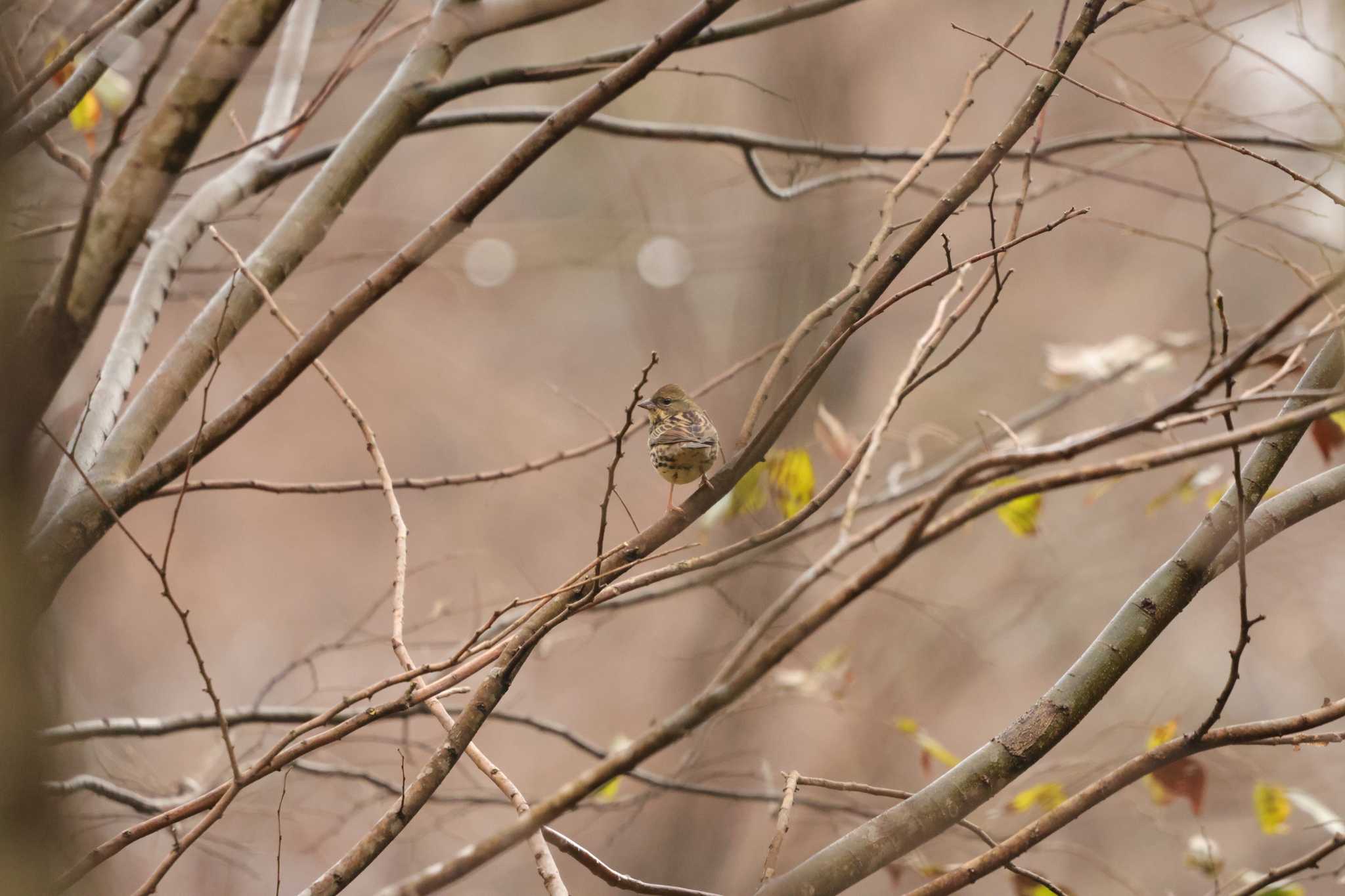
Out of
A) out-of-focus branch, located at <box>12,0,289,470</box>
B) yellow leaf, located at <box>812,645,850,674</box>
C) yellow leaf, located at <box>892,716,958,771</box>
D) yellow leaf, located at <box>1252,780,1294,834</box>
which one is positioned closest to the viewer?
out-of-focus branch, located at <box>12,0,289,470</box>

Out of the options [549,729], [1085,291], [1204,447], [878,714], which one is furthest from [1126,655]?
[1085,291]

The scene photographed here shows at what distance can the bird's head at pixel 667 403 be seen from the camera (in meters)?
2.82

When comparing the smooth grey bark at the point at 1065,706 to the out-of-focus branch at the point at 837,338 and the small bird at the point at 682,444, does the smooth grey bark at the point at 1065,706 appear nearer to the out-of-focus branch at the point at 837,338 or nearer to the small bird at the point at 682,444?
the out-of-focus branch at the point at 837,338

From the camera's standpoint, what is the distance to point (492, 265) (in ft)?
22.6

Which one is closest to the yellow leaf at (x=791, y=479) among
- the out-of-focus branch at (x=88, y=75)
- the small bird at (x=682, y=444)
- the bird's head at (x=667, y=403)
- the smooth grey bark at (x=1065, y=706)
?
the small bird at (x=682, y=444)

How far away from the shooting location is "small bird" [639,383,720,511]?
256cm

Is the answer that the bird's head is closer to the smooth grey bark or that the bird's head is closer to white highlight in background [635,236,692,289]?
the smooth grey bark

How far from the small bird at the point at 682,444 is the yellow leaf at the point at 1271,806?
1605 millimetres

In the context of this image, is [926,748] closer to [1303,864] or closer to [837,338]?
[1303,864]

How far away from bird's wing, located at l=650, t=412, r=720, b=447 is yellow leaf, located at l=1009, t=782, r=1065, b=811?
118cm

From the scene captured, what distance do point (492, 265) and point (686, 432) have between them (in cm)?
459

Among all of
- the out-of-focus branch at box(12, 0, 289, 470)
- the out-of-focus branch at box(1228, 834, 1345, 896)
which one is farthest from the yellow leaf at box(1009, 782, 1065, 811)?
the out-of-focus branch at box(12, 0, 289, 470)

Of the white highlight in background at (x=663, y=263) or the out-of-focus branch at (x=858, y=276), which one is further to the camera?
the white highlight in background at (x=663, y=263)

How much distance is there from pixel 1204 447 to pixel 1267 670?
773 centimetres
